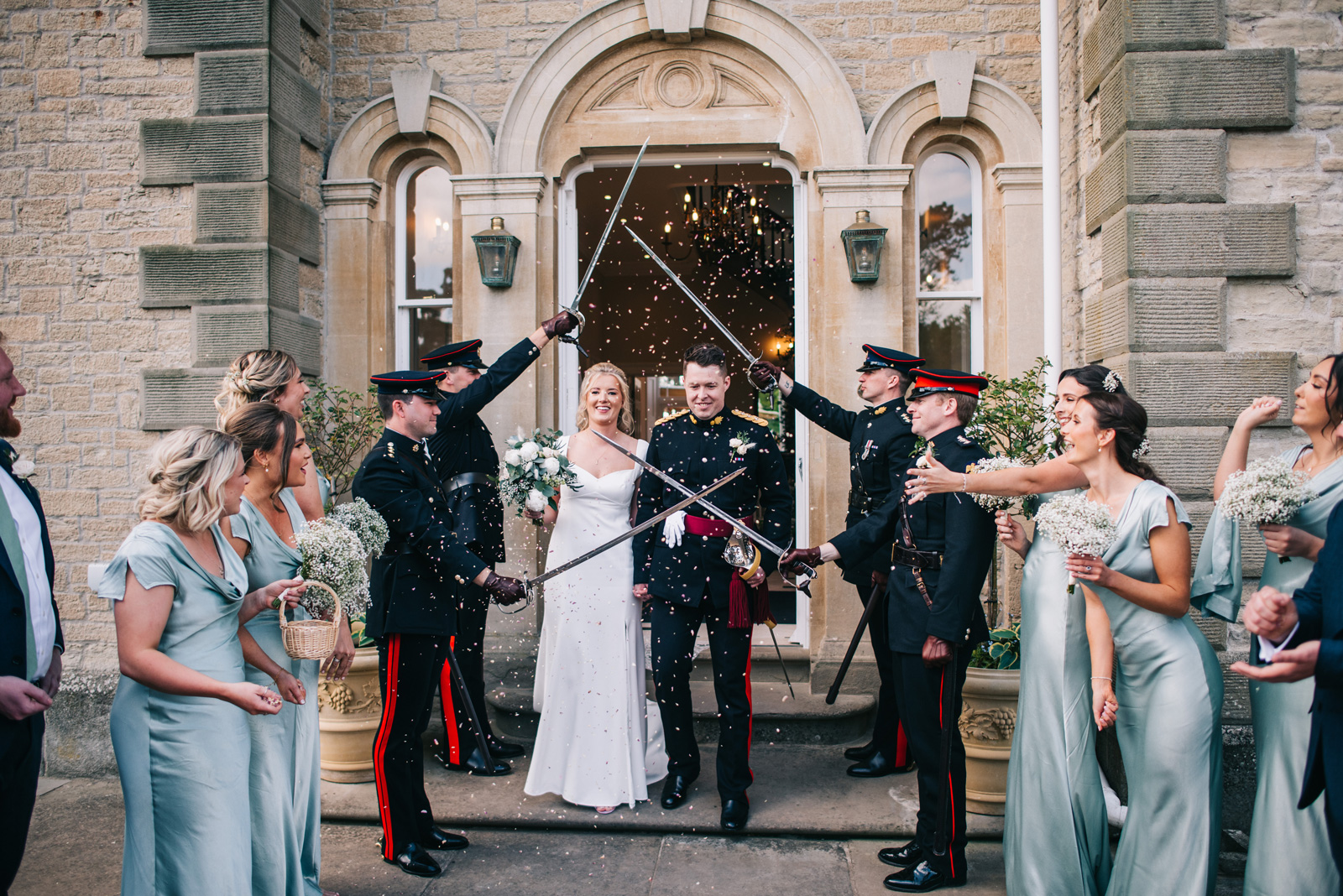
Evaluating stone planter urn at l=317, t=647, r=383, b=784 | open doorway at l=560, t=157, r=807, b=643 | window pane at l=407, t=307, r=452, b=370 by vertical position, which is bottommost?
stone planter urn at l=317, t=647, r=383, b=784

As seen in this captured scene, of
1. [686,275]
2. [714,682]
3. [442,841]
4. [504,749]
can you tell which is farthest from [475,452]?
[686,275]

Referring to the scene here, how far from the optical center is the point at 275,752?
2922mm

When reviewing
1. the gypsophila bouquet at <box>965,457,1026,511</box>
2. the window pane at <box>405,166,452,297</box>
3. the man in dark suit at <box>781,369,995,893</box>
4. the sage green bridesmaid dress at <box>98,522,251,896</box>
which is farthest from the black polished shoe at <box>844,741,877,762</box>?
the window pane at <box>405,166,452,297</box>

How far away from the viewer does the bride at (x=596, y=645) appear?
13.8 feet

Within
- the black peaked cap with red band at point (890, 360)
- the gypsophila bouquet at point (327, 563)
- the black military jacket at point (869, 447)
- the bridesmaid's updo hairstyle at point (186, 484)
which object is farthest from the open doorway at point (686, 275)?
the bridesmaid's updo hairstyle at point (186, 484)

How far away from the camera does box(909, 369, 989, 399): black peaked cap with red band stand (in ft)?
12.1

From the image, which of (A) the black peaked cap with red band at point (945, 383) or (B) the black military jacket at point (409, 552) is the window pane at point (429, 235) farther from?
(A) the black peaked cap with red band at point (945, 383)

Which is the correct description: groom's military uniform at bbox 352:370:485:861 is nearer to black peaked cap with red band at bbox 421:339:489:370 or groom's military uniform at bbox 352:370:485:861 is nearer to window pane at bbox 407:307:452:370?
black peaked cap with red band at bbox 421:339:489:370

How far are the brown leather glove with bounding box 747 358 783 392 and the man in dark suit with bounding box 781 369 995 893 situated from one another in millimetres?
1057

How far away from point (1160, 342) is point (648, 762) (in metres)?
3.19

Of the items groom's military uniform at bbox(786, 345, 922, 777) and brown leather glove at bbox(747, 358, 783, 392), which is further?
brown leather glove at bbox(747, 358, 783, 392)

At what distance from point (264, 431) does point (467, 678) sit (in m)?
2.34

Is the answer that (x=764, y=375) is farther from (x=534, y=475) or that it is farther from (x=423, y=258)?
(x=423, y=258)

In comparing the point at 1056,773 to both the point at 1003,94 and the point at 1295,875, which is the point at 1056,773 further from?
the point at 1003,94
